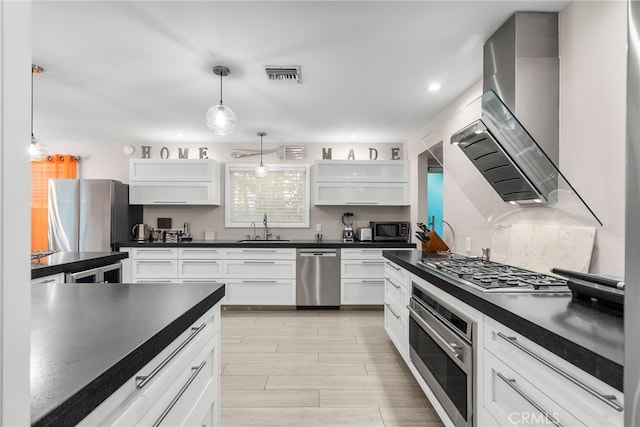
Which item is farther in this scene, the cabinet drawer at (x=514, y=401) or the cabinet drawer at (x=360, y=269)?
the cabinet drawer at (x=360, y=269)

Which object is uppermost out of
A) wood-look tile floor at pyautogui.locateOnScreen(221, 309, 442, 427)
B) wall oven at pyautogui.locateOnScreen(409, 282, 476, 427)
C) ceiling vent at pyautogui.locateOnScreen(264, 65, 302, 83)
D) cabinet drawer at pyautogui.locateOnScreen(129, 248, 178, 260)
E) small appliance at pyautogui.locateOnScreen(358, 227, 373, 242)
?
ceiling vent at pyautogui.locateOnScreen(264, 65, 302, 83)

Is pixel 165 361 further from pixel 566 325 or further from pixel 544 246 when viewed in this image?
pixel 544 246

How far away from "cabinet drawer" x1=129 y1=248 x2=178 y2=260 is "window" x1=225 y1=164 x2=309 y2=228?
952 millimetres

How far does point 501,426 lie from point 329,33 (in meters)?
2.28

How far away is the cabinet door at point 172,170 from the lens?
471 cm

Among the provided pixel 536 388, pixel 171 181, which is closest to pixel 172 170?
pixel 171 181

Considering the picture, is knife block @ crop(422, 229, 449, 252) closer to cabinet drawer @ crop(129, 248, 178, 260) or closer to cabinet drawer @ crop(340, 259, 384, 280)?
cabinet drawer @ crop(340, 259, 384, 280)

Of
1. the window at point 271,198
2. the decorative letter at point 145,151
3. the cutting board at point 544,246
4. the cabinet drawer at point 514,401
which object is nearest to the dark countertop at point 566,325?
the cabinet drawer at point 514,401

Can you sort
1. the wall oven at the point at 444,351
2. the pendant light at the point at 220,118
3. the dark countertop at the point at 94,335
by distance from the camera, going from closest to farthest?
the dark countertop at the point at 94,335 → the wall oven at the point at 444,351 → the pendant light at the point at 220,118

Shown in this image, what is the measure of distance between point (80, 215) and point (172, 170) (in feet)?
4.23

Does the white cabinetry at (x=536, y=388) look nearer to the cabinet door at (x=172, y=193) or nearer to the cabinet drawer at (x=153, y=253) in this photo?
the cabinet drawer at (x=153, y=253)

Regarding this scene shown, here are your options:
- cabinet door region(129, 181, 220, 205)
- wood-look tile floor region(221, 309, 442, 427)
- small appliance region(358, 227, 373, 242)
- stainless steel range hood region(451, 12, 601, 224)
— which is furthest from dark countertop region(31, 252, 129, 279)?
small appliance region(358, 227, 373, 242)

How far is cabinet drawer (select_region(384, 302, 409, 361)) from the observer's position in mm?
2486

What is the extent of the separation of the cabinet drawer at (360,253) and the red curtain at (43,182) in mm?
4301
